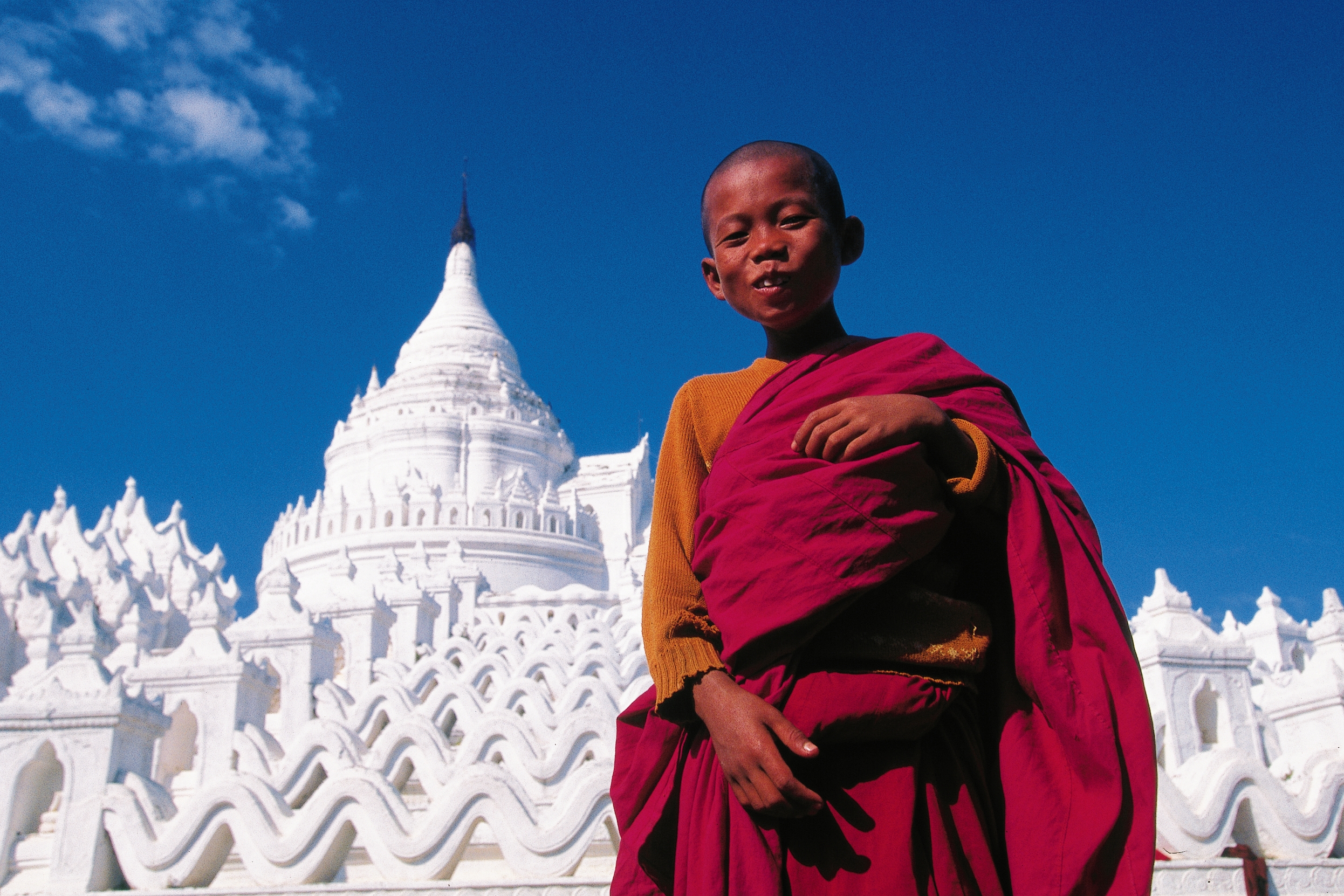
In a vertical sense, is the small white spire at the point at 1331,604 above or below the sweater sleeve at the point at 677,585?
above

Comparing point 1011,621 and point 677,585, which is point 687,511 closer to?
point 677,585

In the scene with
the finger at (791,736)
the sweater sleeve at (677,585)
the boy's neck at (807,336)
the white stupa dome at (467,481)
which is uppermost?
the white stupa dome at (467,481)

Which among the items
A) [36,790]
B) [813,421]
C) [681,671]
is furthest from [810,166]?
[36,790]

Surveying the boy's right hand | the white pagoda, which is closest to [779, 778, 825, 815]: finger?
the boy's right hand

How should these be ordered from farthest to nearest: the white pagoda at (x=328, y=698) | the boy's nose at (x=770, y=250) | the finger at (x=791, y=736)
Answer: the white pagoda at (x=328, y=698), the boy's nose at (x=770, y=250), the finger at (x=791, y=736)

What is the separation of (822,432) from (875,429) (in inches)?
3.4

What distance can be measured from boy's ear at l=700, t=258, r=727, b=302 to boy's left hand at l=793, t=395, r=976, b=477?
0.59 meters

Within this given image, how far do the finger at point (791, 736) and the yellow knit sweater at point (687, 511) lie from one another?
170mm

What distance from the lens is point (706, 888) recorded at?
166 cm

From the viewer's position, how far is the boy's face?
205 centimetres

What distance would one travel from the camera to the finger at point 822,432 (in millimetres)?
1691

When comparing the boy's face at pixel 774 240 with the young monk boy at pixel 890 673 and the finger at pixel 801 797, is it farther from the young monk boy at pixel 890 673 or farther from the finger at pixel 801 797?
the finger at pixel 801 797

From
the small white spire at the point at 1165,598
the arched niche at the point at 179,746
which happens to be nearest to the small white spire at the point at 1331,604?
the small white spire at the point at 1165,598

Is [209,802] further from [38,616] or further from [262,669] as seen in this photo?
[38,616]
